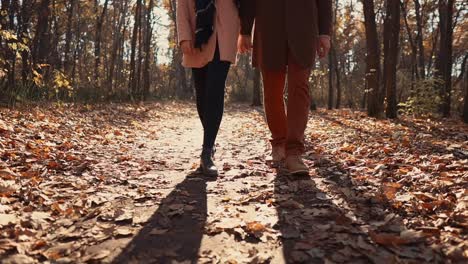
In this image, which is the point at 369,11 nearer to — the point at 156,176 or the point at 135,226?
the point at 156,176

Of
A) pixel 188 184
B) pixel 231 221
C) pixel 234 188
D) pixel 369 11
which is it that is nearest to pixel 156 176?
pixel 188 184

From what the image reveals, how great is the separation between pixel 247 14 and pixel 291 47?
1.96 feet

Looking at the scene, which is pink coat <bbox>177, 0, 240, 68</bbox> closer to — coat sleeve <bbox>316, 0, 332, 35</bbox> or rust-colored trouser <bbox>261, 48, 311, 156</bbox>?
rust-colored trouser <bbox>261, 48, 311, 156</bbox>

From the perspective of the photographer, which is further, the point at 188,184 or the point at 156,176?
the point at 156,176

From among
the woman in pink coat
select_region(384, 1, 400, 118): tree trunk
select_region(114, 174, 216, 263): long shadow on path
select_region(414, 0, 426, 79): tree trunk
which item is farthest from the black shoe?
select_region(414, 0, 426, 79): tree trunk

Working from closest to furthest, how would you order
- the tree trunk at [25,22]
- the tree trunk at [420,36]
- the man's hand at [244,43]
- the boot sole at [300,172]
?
1. the boot sole at [300,172]
2. the man's hand at [244,43]
3. the tree trunk at [25,22]
4. the tree trunk at [420,36]

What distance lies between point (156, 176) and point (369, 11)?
8.88 meters

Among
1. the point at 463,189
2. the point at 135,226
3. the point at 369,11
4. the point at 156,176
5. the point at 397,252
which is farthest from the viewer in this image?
the point at 369,11

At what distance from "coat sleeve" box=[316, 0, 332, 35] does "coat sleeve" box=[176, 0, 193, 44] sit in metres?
1.15

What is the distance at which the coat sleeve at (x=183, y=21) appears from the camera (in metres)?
3.37

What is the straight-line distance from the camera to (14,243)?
186 cm

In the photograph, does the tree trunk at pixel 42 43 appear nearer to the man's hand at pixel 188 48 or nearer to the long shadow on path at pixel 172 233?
the man's hand at pixel 188 48

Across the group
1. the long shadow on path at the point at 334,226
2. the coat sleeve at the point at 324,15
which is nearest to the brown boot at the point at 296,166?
the long shadow on path at the point at 334,226

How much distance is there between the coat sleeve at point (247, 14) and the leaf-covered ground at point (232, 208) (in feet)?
4.46
